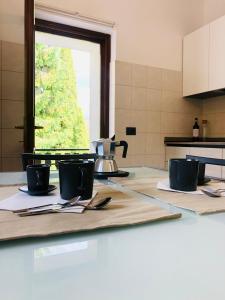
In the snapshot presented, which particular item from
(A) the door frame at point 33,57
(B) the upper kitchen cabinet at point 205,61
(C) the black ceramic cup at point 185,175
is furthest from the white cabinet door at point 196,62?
(C) the black ceramic cup at point 185,175

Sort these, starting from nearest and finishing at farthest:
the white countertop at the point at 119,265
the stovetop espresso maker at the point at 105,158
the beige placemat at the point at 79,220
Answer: the white countertop at the point at 119,265, the beige placemat at the point at 79,220, the stovetop espresso maker at the point at 105,158

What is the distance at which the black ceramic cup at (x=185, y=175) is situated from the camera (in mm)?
734

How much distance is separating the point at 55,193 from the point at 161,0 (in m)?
2.72

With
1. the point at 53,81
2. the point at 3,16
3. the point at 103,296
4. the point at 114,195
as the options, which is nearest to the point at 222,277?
the point at 103,296

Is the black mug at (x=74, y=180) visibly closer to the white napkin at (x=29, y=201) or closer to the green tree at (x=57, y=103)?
the white napkin at (x=29, y=201)

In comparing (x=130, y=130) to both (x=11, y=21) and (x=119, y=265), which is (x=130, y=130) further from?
(x=119, y=265)

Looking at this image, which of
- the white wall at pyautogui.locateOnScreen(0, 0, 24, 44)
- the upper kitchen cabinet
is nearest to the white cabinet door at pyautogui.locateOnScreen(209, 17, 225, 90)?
the upper kitchen cabinet

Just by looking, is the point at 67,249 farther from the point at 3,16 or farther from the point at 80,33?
the point at 80,33

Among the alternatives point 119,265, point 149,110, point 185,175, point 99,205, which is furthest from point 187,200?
point 149,110

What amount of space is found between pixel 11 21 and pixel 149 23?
1.33 metres

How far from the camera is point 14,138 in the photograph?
1.98 meters

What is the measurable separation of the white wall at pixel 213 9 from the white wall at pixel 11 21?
1983mm

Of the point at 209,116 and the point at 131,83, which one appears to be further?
the point at 209,116

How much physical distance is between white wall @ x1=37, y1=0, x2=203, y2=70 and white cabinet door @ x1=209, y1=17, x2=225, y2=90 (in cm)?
42
